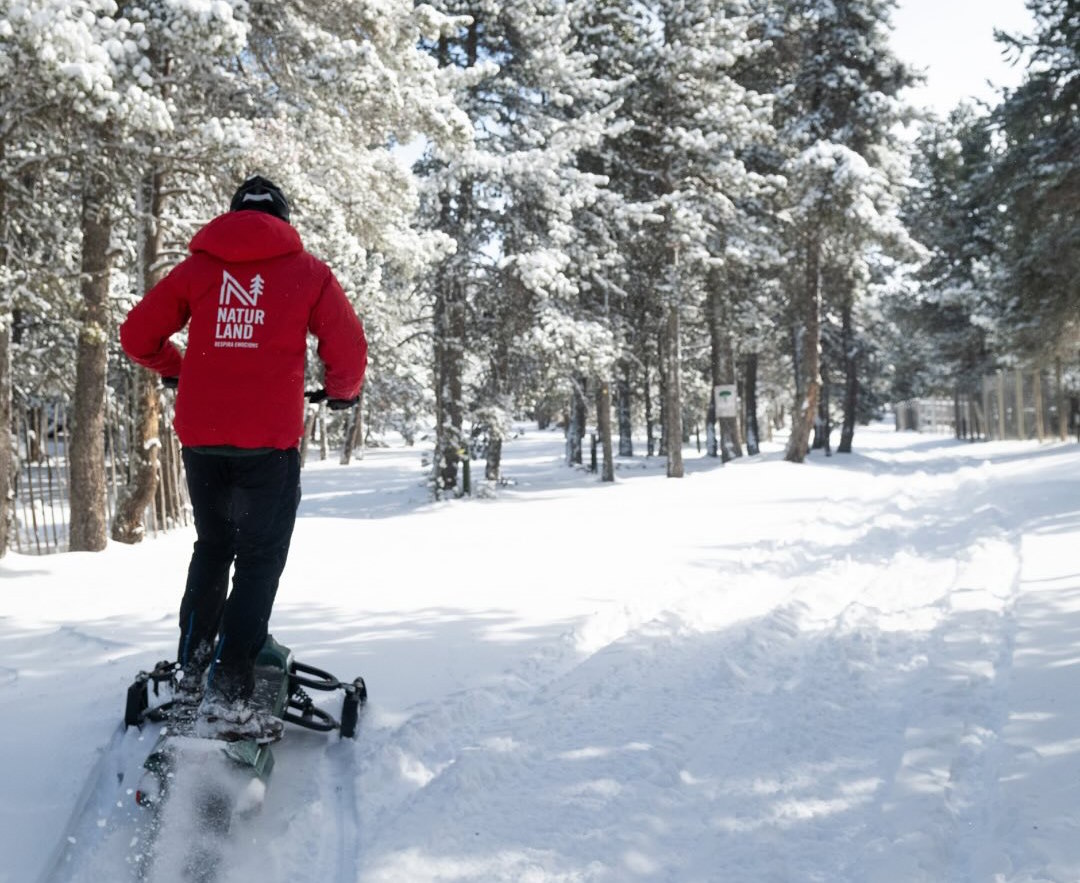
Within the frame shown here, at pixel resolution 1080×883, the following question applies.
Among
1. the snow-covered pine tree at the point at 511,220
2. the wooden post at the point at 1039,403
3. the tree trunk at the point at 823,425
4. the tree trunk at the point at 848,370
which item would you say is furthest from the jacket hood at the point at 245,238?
the wooden post at the point at 1039,403

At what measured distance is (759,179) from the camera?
19.5 meters

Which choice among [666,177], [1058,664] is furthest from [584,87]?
[1058,664]

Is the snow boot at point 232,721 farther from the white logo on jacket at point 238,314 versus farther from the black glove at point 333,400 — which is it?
the white logo on jacket at point 238,314

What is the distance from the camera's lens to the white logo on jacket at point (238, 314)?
3.19 metres

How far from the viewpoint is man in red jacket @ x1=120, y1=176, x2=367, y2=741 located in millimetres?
3168

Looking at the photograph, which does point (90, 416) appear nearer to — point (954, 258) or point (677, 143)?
point (677, 143)

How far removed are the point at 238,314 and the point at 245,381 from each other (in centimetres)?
25

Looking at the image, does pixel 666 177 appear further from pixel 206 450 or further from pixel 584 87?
pixel 206 450

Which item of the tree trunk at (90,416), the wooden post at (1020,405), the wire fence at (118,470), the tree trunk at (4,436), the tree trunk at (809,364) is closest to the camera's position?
the tree trunk at (4,436)

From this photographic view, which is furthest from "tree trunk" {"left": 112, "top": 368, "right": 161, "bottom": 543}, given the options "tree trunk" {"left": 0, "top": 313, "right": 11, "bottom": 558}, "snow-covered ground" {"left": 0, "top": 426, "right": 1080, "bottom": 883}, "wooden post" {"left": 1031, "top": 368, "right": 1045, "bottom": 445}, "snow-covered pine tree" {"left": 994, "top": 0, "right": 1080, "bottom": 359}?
"wooden post" {"left": 1031, "top": 368, "right": 1045, "bottom": 445}

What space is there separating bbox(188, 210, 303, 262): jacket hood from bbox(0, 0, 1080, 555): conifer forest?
395 centimetres

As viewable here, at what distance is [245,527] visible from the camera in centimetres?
322

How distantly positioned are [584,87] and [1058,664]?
48.2 feet

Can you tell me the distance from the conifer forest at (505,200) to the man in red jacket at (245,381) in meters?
4.00
